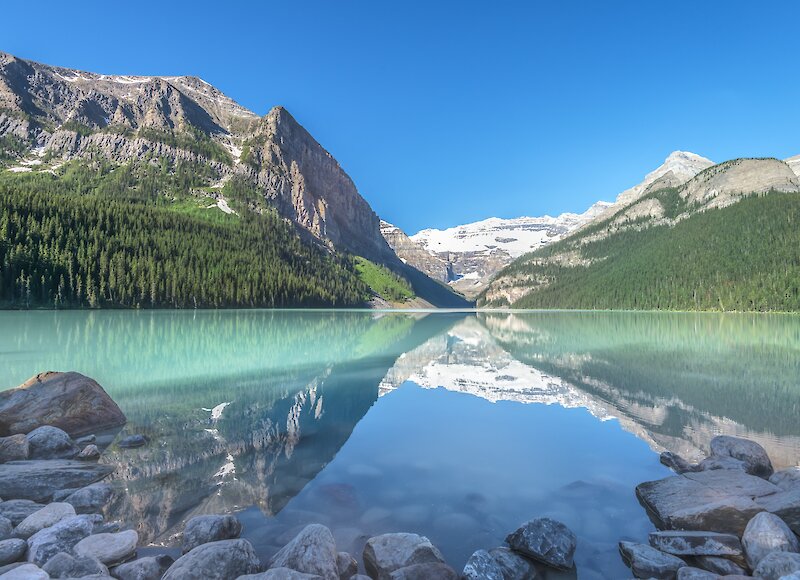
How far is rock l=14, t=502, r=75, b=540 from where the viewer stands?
27.7ft

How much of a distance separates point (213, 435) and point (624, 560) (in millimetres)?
12447

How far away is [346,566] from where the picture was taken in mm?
7609

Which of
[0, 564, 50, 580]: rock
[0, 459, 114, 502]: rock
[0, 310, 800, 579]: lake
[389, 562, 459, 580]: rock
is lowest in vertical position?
[0, 310, 800, 579]: lake

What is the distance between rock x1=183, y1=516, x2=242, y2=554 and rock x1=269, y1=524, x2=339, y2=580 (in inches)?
57.3

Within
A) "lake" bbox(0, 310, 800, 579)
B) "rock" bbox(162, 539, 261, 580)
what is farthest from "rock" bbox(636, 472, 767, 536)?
"rock" bbox(162, 539, 261, 580)

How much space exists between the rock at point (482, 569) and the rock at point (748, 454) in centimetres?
910

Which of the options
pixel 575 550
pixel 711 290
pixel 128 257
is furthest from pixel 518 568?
Answer: pixel 711 290

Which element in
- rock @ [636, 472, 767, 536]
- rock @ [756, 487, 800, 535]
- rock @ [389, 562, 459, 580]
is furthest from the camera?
rock @ [636, 472, 767, 536]

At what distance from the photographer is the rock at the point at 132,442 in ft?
46.5

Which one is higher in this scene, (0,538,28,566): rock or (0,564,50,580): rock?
(0,564,50,580): rock

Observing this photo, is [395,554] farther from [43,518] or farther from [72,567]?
[43,518]

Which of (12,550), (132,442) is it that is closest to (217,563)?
(12,550)

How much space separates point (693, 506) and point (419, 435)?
8645 millimetres

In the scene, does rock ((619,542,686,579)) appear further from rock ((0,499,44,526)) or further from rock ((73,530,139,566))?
rock ((0,499,44,526))
